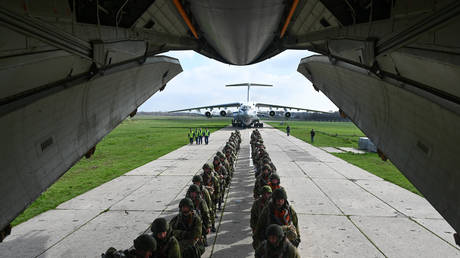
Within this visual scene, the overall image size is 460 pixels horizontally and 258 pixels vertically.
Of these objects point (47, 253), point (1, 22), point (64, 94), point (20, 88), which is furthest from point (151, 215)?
point (1, 22)

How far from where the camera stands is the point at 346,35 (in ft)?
18.3

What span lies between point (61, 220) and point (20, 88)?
18.9 ft

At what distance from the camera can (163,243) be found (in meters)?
4.01

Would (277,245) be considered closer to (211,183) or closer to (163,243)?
(163,243)

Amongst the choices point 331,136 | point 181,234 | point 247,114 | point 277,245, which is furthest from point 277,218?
point 247,114

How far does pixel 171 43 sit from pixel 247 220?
538 centimetres

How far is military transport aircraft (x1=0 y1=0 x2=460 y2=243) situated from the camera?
10.5ft

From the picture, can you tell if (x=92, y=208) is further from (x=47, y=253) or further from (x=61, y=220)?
(x=47, y=253)

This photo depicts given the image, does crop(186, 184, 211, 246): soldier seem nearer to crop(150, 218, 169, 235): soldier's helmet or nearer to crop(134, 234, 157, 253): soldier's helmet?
crop(150, 218, 169, 235): soldier's helmet

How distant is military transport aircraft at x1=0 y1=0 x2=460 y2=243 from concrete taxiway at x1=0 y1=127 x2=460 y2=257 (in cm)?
242

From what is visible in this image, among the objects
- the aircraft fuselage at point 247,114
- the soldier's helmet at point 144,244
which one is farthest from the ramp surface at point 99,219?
the aircraft fuselage at point 247,114

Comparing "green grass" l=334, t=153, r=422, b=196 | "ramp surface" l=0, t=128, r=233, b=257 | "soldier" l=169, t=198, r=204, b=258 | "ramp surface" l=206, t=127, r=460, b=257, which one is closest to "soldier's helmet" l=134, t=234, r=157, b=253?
"soldier" l=169, t=198, r=204, b=258

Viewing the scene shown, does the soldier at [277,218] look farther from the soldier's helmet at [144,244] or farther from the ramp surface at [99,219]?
the ramp surface at [99,219]

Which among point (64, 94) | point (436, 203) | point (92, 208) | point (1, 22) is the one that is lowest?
point (92, 208)
